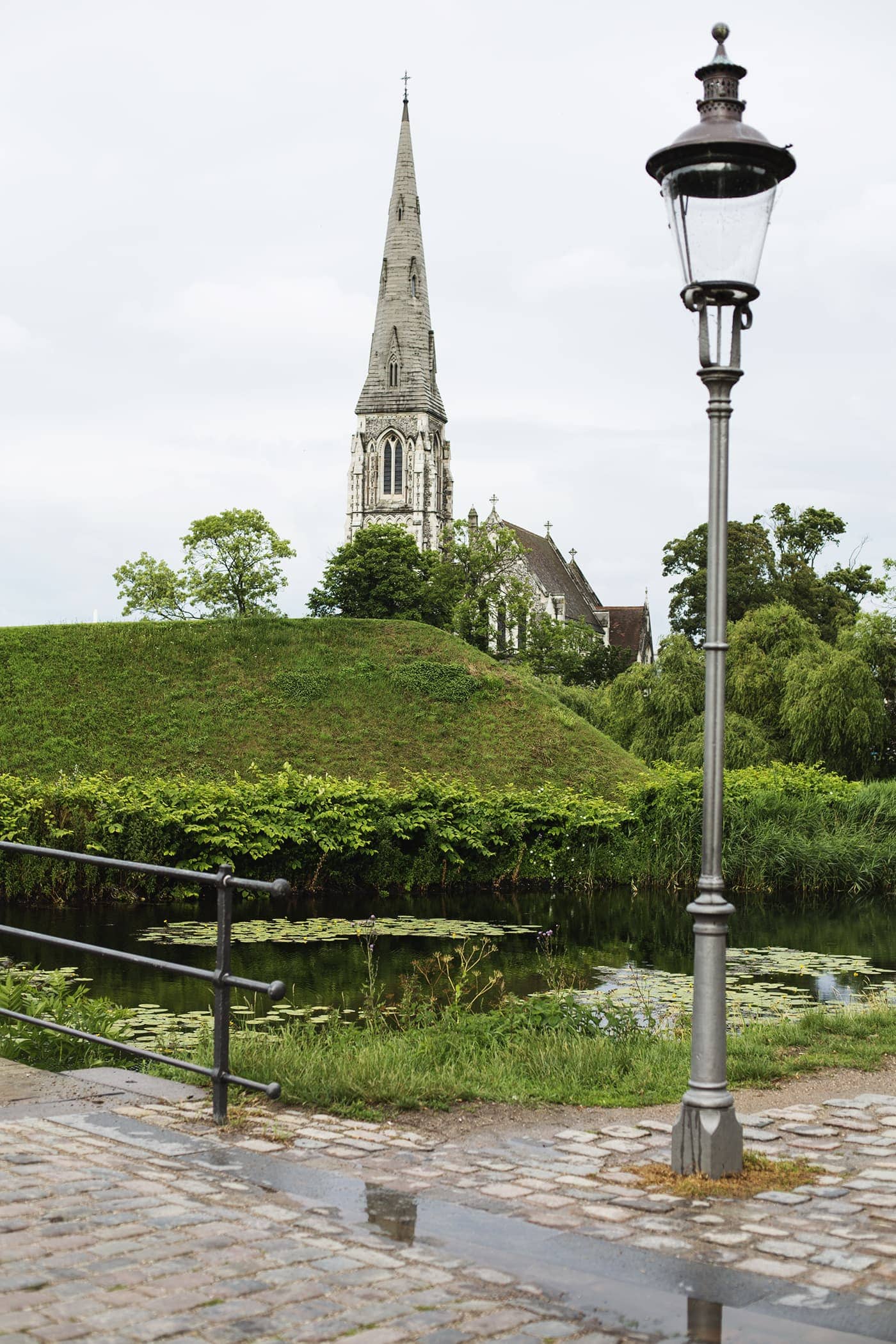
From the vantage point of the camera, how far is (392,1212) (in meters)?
4.72

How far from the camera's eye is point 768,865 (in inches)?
930

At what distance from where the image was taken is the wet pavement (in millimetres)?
3664

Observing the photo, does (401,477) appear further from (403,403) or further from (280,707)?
(280,707)

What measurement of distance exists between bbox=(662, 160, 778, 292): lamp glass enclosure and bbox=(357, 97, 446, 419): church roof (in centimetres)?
8720

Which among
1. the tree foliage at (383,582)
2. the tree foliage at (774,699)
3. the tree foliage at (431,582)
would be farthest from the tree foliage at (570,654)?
the tree foliage at (774,699)

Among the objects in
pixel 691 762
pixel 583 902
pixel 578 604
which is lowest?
pixel 583 902

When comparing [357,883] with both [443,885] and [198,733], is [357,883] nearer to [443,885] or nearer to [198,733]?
[443,885]

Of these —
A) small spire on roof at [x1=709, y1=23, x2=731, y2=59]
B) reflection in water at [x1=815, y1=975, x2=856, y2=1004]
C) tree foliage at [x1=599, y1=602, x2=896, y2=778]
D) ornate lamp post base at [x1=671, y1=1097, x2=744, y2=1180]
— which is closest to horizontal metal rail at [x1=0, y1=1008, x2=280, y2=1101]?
ornate lamp post base at [x1=671, y1=1097, x2=744, y2=1180]

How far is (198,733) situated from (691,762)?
11.9 metres

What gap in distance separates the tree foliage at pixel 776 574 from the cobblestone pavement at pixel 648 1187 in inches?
1891

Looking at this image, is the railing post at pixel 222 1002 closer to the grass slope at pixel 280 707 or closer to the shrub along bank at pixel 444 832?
the shrub along bank at pixel 444 832

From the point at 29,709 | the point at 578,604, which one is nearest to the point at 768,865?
the point at 29,709

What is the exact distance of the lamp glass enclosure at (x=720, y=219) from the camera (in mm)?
5461

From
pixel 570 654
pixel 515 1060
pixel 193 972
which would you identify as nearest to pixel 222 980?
pixel 193 972
